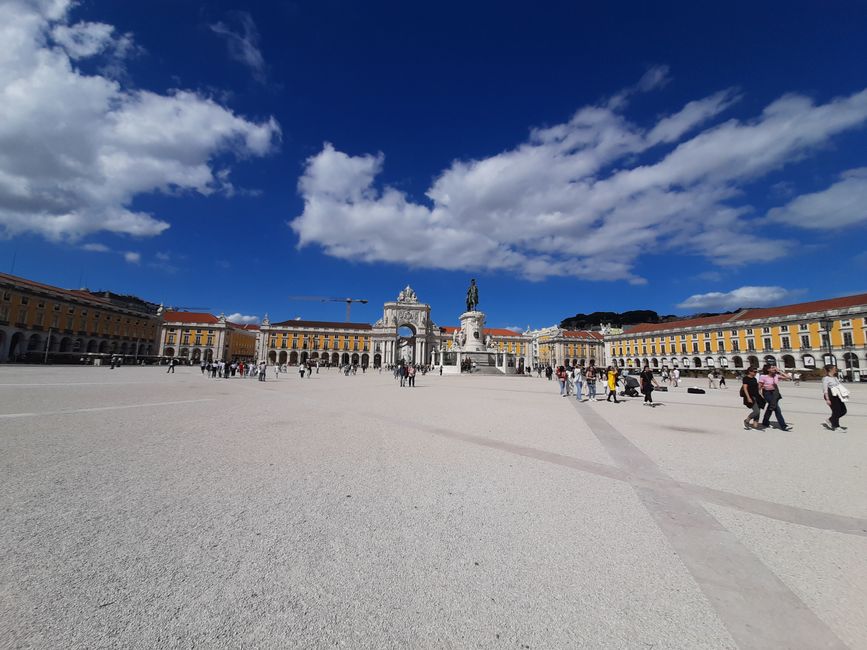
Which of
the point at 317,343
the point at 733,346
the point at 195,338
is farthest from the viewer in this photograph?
the point at 317,343

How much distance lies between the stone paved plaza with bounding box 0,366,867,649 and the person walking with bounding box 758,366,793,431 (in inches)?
97.0

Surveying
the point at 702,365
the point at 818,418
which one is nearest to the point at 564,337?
the point at 702,365

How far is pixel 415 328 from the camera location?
304ft

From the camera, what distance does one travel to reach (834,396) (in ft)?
27.6

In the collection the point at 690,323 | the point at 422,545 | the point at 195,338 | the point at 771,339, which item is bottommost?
the point at 422,545

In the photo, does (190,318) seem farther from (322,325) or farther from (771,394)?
(771,394)

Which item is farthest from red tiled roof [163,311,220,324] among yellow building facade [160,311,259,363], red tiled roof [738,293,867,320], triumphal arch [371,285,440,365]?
red tiled roof [738,293,867,320]

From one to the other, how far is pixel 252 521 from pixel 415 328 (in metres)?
89.4

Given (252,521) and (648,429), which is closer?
(252,521)

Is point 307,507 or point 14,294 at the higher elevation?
point 14,294

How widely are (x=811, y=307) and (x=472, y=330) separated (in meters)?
56.3

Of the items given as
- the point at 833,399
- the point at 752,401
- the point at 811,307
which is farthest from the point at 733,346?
the point at 752,401

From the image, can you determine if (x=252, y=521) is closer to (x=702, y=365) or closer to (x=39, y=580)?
(x=39, y=580)

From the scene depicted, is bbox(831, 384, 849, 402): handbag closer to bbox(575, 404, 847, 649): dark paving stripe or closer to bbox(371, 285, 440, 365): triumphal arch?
bbox(575, 404, 847, 649): dark paving stripe
